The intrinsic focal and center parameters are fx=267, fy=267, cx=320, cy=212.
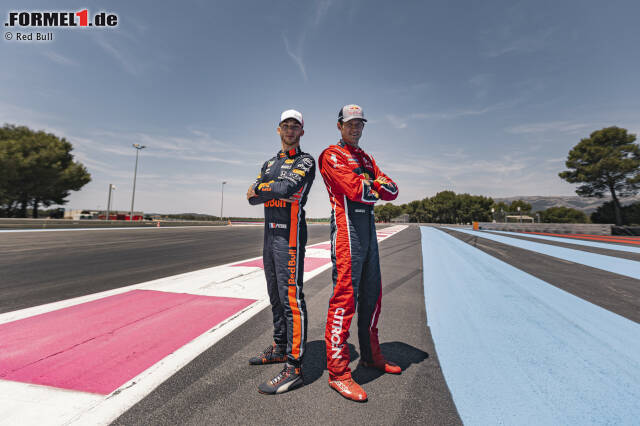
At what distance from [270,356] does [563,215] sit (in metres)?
112

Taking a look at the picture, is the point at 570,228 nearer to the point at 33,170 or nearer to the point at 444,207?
the point at 33,170

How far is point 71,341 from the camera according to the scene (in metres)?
2.22

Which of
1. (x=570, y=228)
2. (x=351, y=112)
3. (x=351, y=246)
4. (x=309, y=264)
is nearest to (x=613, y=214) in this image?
(x=570, y=228)

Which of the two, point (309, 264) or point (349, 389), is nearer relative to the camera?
point (349, 389)

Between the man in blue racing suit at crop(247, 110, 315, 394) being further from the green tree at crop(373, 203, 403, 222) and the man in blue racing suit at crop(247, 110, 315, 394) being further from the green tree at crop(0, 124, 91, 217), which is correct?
the green tree at crop(373, 203, 403, 222)

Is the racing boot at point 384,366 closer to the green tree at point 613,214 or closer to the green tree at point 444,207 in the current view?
the green tree at point 613,214

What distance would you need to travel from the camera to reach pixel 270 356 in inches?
82.2

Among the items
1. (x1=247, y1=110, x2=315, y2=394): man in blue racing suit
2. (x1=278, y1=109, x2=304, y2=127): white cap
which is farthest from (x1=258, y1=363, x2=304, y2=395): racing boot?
(x1=278, y1=109, x2=304, y2=127): white cap

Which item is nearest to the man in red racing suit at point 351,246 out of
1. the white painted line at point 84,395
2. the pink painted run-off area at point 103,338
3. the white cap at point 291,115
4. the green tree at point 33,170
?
the white cap at point 291,115

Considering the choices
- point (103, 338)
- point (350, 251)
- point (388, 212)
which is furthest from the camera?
point (388, 212)

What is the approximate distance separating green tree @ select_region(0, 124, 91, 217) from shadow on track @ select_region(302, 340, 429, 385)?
3954cm

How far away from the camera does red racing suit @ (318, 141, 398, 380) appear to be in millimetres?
1883

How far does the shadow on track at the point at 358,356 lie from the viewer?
1.94 metres

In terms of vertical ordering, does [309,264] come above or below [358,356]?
above
